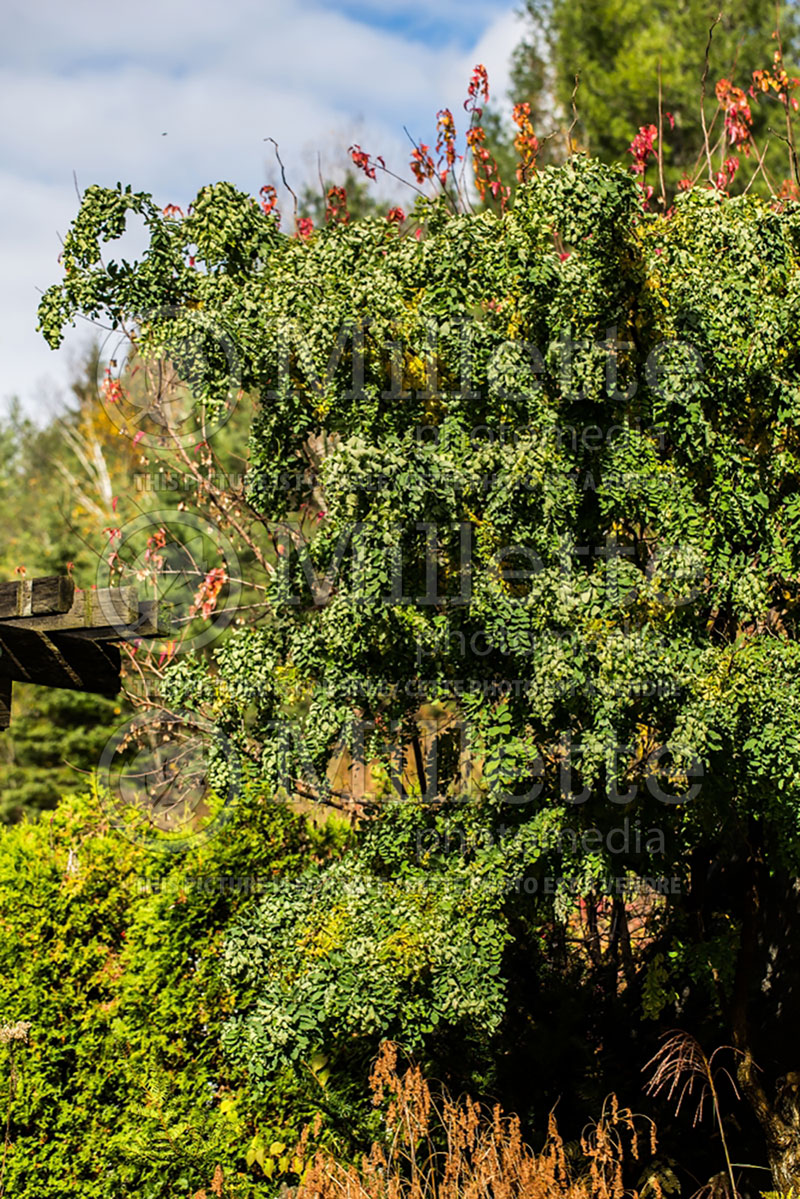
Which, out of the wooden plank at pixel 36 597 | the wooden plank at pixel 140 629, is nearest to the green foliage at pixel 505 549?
the wooden plank at pixel 140 629

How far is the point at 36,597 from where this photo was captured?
185 inches

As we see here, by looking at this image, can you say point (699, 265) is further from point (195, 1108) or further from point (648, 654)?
point (195, 1108)

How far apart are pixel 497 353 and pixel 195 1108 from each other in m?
4.35

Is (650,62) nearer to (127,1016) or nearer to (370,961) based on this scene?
(127,1016)

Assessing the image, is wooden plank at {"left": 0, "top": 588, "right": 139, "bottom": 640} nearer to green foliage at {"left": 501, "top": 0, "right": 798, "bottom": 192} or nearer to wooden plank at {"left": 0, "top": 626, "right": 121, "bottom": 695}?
wooden plank at {"left": 0, "top": 626, "right": 121, "bottom": 695}

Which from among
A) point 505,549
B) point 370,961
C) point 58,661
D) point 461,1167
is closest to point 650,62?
point 505,549

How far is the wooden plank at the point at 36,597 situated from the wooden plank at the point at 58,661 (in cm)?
21

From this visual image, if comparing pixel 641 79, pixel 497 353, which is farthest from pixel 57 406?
pixel 497 353

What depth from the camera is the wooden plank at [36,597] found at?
462 centimetres

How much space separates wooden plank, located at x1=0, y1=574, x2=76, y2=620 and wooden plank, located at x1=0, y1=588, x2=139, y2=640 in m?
0.05

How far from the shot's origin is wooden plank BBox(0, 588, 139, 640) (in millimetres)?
4551

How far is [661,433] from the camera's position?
517 cm

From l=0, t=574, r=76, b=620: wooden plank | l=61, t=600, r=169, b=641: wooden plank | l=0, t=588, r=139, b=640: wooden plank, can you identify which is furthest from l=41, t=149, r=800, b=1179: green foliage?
l=0, t=574, r=76, b=620: wooden plank

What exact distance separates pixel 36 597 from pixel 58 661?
1.89ft
